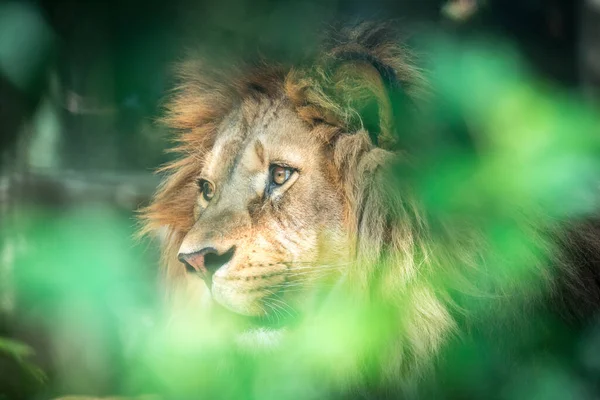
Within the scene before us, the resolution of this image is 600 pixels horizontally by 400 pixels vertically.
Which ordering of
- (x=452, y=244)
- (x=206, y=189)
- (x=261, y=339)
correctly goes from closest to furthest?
→ (x=452, y=244) → (x=261, y=339) → (x=206, y=189)

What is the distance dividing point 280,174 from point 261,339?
32 centimetres

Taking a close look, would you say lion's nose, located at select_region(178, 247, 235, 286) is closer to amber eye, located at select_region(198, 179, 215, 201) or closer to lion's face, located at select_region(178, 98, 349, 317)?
lion's face, located at select_region(178, 98, 349, 317)

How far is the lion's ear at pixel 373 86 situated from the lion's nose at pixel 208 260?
1.07 ft

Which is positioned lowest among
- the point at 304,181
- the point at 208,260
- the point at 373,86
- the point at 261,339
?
the point at 261,339

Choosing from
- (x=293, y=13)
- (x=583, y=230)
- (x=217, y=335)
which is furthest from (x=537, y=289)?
(x=293, y=13)

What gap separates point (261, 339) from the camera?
143 centimetres

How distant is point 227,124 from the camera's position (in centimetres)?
154

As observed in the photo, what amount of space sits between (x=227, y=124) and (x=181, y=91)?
0.20 meters

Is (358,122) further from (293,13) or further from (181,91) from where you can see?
(181,91)

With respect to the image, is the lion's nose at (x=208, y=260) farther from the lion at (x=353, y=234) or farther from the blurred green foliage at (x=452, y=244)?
the blurred green foliage at (x=452, y=244)

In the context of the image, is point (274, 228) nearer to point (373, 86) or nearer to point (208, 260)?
point (208, 260)

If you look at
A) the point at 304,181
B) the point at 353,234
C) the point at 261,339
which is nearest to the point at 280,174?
the point at 304,181

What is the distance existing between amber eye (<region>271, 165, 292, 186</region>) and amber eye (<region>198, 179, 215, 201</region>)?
168mm

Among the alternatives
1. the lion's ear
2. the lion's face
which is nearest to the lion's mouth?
Result: the lion's face
